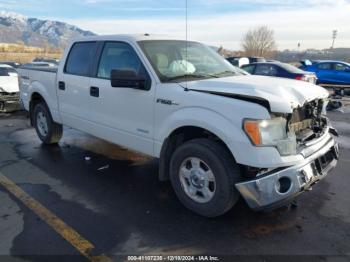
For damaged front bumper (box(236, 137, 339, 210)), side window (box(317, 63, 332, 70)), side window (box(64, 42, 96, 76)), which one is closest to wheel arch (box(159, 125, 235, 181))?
damaged front bumper (box(236, 137, 339, 210))

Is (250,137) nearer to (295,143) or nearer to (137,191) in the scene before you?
(295,143)

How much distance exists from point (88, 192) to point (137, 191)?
62 cm

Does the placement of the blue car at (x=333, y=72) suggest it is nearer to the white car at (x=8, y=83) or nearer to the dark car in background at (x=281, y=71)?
the dark car in background at (x=281, y=71)

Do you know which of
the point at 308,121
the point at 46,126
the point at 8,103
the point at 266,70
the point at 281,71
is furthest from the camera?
the point at 266,70

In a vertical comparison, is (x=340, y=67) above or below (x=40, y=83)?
below

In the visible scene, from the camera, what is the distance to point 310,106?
13.4 feet

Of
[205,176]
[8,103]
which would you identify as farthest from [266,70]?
[205,176]

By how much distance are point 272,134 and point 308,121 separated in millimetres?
824

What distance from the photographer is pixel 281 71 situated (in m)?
14.7

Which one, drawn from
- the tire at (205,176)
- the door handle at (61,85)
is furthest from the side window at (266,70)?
the tire at (205,176)

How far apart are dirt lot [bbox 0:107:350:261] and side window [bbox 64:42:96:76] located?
1479 millimetres

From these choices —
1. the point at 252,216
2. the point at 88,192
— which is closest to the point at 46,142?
the point at 88,192

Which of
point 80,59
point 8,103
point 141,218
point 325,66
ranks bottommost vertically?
point 141,218

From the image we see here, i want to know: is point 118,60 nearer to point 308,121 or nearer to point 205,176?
point 205,176
